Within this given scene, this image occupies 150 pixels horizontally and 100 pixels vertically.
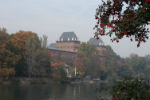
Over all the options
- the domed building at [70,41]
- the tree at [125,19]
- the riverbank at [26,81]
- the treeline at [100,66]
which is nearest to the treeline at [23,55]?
the riverbank at [26,81]

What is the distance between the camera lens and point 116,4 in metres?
5.52

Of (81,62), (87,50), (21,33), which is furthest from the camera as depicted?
(87,50)

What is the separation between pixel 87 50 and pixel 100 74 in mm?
7007

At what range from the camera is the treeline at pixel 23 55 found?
38991 mm

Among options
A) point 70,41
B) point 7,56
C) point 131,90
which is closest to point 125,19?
point 131,90

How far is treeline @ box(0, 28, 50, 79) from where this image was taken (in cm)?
3899

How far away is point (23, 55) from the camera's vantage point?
142ft

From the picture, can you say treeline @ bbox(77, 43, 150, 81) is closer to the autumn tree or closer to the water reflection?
the autumn tree

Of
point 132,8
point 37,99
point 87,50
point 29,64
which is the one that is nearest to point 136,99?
point 132,8

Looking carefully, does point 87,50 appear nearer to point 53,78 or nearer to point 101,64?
point 101,64

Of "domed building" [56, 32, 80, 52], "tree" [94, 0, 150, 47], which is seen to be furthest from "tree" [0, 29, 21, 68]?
"domed building" [56, 32, 80, 52]

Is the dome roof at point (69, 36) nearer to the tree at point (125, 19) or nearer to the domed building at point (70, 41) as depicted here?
the domed building at point (70, 41)

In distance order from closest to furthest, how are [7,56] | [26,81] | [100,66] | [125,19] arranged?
[125,19]
[7,56]
[26,81]
[100,66]

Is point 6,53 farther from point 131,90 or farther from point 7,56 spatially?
point 131,90
